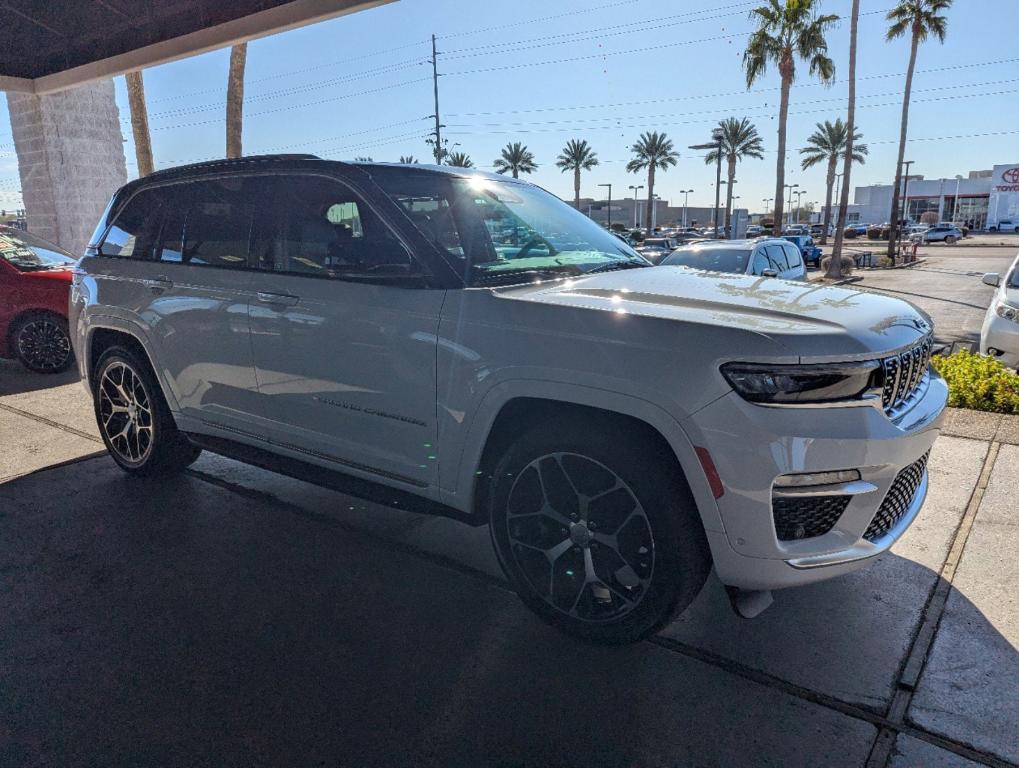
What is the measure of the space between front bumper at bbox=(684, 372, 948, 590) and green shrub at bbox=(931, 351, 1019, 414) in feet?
13.3

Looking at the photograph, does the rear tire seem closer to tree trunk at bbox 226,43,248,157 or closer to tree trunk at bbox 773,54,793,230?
tree trunk at bbox 226,43,248,157

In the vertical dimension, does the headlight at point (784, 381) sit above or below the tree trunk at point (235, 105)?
below

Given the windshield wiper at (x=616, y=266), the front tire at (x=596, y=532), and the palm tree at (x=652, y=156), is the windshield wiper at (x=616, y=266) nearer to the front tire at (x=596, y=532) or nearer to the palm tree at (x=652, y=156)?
the front tire at (x=596, y=532)

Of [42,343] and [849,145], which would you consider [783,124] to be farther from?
[42,343]

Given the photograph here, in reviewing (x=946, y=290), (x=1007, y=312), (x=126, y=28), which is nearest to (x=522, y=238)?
(x=1007, y=312)

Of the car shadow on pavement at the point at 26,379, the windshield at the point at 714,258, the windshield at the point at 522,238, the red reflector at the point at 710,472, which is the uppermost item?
the windshield at the point at 522,238

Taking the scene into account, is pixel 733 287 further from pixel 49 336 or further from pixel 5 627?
pixel 49 336

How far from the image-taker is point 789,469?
2.22 m

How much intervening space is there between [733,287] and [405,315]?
1.44 metres

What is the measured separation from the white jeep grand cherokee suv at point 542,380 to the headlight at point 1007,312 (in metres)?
5.90

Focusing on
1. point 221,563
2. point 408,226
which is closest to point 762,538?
point 408,226

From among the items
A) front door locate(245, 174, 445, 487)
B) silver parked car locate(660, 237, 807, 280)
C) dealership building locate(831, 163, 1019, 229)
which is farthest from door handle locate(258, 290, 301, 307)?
dealership building locate(831, 163, 1019, 229)

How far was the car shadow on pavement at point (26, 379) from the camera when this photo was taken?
7.55 m

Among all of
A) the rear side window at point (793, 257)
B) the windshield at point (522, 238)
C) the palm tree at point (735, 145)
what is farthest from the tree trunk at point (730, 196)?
the windshield at point (522, 238)
